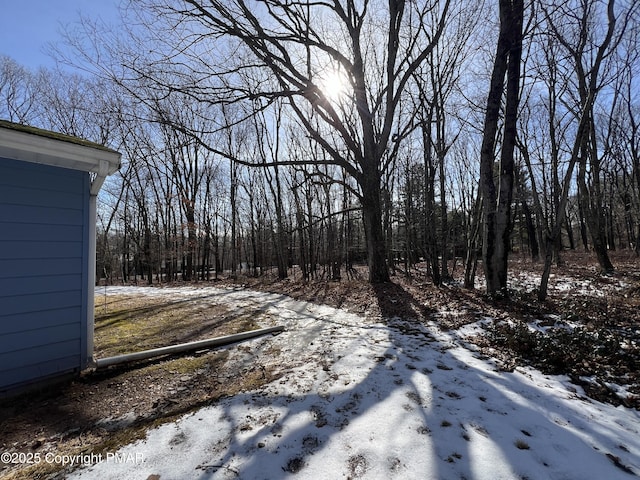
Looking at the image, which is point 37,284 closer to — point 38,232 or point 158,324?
point 38,232

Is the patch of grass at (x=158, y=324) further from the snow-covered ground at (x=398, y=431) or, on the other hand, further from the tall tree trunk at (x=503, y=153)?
the tall tree trunk at (x=503, y=153)

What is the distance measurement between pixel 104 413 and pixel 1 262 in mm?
1988

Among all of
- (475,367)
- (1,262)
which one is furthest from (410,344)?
(1,262)

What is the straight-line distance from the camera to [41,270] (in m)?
3.30

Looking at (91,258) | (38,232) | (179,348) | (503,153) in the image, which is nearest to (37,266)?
(38,232)

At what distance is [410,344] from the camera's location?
4.24 m

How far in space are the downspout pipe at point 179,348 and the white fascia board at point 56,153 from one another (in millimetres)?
2380

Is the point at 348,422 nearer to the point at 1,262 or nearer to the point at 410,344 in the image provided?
the point at 410,344

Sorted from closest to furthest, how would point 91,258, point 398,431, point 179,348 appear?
point 398,431
point 91,258
point 179,348

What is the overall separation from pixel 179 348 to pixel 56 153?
286 cm

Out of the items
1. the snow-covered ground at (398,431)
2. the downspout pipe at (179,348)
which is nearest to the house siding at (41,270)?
the downspout pipe at (179,348)

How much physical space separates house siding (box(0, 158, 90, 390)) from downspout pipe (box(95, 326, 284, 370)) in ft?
0.97

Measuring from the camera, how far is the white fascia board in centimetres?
299

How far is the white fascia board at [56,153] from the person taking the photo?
9.82 ft
